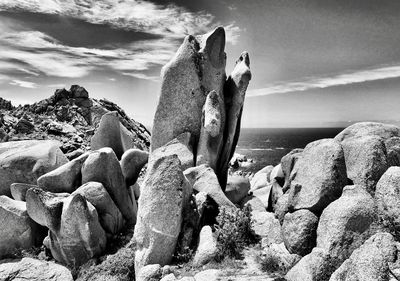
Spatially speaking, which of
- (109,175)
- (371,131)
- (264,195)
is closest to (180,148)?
(109,175)

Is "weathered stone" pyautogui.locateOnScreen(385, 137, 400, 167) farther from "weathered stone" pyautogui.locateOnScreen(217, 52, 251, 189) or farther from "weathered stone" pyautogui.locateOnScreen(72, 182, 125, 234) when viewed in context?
"weathered stone" pyautogui.locateOnScreen(72, 182, 125, 234)

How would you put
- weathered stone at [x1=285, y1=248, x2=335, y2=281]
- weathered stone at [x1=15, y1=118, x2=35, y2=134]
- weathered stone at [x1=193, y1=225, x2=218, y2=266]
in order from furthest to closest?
weathered stone at [x1=15, y1=118, x2=35, y2=134]
weathered stone at [x1=193, y1=225, x2=218, y2=266]
weathered stone at [x1=285, y1=248, x2=335, y2=281]

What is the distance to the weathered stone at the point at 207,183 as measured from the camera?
13359mm

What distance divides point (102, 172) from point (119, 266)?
15.8 feet

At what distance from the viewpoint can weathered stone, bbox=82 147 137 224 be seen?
15.2 metres

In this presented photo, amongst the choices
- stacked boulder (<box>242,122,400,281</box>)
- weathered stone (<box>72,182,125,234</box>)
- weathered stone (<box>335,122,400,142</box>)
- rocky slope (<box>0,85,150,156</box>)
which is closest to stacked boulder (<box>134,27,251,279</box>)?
weathered stone (<box>72,182,125,234</box>)

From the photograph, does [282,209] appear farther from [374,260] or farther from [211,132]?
[211,132]

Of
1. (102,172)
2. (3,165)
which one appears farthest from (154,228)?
(3,165)

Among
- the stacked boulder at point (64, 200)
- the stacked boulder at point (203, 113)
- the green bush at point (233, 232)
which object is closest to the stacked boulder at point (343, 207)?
the green bush at point (233, 232)

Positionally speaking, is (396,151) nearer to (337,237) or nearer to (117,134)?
(337,237)

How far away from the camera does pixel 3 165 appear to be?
1673cm

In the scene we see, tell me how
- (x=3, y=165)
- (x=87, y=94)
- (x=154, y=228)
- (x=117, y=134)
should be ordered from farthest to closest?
(x=87, y=94) < (x=117, y=134) < (x=3, y=165) < (x=154, y=228)

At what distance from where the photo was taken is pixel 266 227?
12.7 m

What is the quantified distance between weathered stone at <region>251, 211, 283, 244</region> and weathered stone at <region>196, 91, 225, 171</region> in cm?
379
